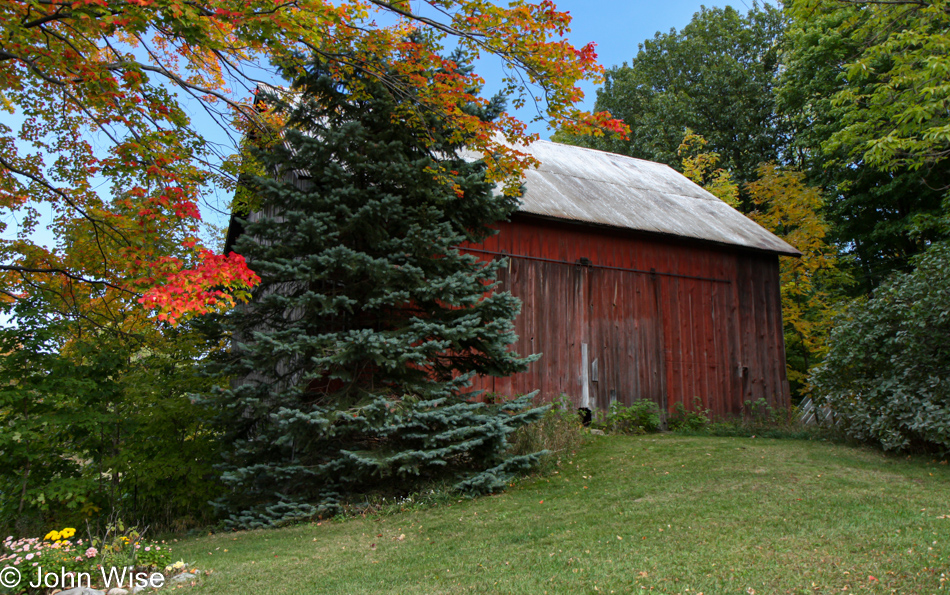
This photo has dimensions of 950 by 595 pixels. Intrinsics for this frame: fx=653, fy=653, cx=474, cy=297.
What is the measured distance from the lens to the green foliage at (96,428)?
8.09m

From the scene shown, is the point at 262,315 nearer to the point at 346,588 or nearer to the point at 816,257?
the point at 346,588

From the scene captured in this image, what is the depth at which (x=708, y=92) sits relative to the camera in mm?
29000

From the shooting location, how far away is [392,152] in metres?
8.26

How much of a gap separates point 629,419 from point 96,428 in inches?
332

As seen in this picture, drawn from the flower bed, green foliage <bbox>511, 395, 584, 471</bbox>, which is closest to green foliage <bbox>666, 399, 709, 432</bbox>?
green foliage <bbox>511, 395, 584, 471</bbox>

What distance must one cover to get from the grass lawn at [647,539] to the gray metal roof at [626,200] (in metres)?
5.49

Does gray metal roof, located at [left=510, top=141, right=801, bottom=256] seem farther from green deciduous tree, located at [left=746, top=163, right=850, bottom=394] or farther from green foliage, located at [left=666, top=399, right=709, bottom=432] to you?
green deciduous tree, located at [left=746, top=163, right=850, bottom=394]

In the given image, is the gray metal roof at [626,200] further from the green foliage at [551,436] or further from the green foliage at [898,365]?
the green foliage at [898,365]

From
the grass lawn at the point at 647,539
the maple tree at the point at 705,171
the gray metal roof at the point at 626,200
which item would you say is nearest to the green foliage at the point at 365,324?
the grass lawn at the point at 647,539

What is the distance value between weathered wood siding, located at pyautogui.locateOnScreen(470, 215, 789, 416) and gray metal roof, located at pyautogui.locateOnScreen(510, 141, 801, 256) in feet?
1.02

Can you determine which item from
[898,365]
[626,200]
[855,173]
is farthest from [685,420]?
[855,173]

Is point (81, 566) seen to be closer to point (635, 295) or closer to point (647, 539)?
point (647, 539)

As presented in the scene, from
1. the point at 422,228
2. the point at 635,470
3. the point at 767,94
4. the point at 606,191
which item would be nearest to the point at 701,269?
the point at 606,191

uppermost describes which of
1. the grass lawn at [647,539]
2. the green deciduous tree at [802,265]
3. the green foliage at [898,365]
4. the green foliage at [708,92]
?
the green foliage at [708,92]
